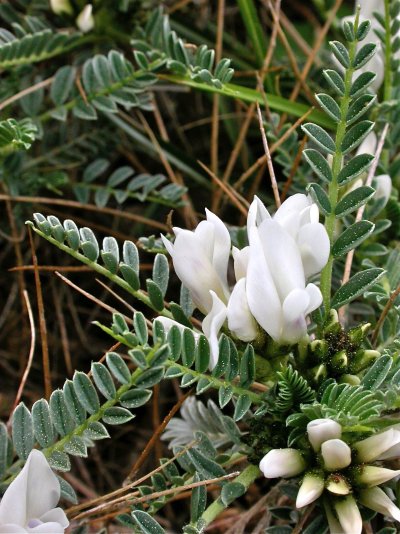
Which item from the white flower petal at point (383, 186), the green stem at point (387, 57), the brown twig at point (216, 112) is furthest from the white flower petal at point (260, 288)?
the brown twig at point (216, 112)

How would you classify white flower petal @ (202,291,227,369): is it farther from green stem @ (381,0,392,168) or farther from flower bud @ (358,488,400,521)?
green stem @ (381,0,392,168)

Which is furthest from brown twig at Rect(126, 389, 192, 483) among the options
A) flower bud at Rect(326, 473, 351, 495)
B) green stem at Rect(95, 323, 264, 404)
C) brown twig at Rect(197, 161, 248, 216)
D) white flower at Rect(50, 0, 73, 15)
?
white flower at Rect(50, 0, 73, 15)

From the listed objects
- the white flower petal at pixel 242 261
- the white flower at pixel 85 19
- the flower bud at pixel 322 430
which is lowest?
the flower bud at pixel 322 430

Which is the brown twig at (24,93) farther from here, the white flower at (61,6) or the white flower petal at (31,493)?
the white flower petal at (31,493)

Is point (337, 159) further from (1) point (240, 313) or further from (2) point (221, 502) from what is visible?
(2) point (221, 502)

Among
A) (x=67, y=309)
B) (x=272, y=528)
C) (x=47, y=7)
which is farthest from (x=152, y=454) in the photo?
(x=47, y=7)

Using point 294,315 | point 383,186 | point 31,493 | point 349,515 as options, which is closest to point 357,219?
point 383,186

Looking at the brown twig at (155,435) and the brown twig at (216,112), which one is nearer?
the brown twig at (155,435)
